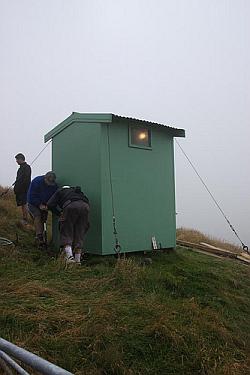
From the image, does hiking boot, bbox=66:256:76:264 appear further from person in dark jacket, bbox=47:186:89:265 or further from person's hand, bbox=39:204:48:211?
person's hand, bbox=39:204:48:211

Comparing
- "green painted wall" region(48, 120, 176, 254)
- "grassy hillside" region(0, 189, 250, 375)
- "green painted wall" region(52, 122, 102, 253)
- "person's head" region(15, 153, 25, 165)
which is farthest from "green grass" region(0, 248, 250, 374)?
"person's head" region(15, 153, 25, 165)

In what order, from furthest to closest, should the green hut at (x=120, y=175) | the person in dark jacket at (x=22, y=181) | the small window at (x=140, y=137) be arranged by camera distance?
the person in dark jacket at (x=22, y=181) < the small window at (x=140, y=137) < the green hut at (x=120, y=175)

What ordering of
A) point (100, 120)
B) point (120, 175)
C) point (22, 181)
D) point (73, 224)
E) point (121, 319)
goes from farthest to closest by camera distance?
1. point (22, 181)
2. point (120, 175)
3. point (100, 120)
4. point (73, 224)
5. point (121, 319)

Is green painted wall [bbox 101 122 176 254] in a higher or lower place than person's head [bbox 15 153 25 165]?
lower

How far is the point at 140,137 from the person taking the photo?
31.9 ft

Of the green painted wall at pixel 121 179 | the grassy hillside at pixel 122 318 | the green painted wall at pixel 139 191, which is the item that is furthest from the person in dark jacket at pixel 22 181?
the grassy hillside at pixel 122 318

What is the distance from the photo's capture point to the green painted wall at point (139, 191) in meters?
8.91

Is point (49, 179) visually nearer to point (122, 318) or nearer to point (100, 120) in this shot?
point (100, 120)

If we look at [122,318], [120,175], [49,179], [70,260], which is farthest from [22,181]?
[122,318]

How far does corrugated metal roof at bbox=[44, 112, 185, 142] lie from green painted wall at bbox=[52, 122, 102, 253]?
107 mm

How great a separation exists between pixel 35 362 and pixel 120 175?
718 cm

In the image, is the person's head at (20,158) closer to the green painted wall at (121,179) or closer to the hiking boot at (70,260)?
the green painted wall at (121,179)

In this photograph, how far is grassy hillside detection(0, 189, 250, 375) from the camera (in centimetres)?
432

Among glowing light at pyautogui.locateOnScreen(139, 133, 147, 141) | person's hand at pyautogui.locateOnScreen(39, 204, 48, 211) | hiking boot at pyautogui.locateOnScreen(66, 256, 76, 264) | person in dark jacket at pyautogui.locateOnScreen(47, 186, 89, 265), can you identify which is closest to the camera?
hiking boot at pyautogui.locateOnScreen(66, 256, 76, 264)
